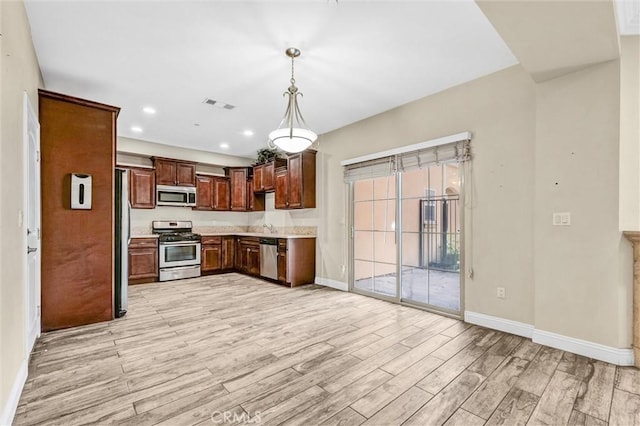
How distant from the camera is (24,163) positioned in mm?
2279

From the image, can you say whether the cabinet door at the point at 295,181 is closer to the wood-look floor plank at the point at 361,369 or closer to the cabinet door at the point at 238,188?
the cabinet door at the point at 238,188

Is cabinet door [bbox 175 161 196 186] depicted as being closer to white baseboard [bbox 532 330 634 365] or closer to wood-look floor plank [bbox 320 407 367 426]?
wood-look floor plank [bbox 320 407 367 426]

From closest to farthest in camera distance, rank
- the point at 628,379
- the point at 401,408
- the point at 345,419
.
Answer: the point at 345,419 → the point at 401,408 → the point at 628,379

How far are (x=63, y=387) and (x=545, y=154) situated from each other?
4.36m

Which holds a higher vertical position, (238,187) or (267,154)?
(267,154)

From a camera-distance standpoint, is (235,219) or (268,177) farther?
(235,219)

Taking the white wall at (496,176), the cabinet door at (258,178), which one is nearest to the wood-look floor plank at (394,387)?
the white wall at (496,176)

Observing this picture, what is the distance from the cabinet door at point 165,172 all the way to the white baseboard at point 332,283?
3629 millimetres

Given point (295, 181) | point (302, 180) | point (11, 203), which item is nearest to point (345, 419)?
point (11, 203)

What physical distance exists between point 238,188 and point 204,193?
0.78m

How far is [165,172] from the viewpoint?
6172mm

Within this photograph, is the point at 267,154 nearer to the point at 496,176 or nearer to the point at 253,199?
the point at 253,199

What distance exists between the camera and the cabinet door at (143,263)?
5539 mm

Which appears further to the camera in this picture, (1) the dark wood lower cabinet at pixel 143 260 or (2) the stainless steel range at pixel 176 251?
(2) the stainless steel range at pixel 176 251
